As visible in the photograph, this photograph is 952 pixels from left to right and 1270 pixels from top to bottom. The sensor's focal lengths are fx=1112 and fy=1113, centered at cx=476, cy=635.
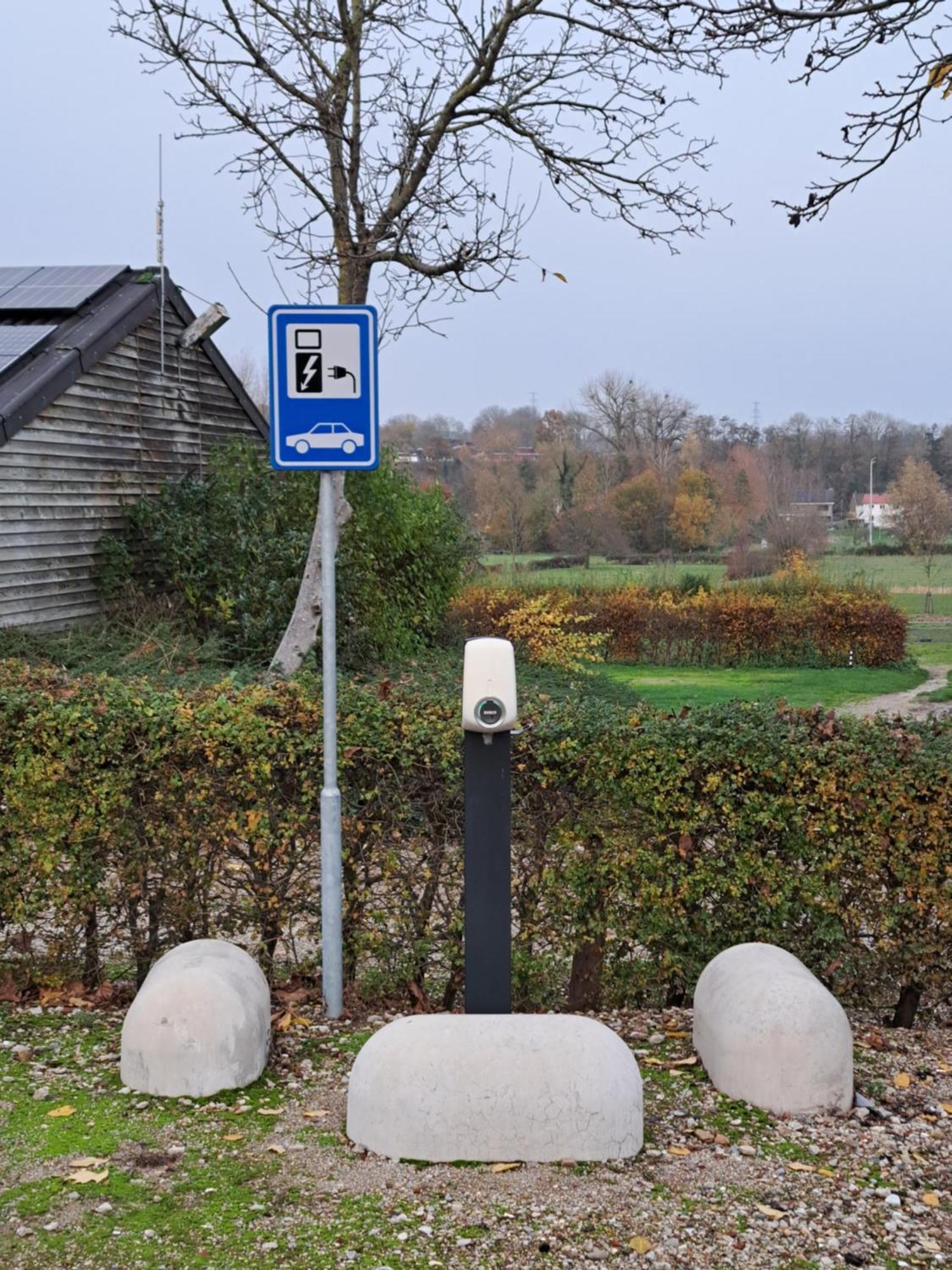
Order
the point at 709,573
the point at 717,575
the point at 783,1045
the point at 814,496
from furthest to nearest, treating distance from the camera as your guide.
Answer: the point at 814,496 < the point at 717,575 < the point at 709,573 < the point at 783,1045

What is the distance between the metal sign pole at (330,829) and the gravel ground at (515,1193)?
0.52 metres

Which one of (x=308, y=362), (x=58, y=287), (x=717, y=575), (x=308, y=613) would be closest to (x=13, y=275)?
(x=58, y=287)

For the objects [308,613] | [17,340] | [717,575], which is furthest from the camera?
[717,575]

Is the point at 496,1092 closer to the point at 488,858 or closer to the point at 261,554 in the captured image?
the point at 488,858

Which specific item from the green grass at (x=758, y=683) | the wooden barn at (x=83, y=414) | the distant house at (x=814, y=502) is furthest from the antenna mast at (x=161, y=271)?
the distant house at (x=814, y=502)

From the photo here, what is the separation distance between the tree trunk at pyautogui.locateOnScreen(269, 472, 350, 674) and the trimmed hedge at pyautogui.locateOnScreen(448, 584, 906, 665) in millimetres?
9095

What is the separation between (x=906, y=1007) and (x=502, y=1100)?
213cm

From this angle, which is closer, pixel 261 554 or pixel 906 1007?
pixel 906 1007

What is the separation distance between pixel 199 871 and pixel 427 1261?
2.19 metres

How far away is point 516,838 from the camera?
4.53 metres

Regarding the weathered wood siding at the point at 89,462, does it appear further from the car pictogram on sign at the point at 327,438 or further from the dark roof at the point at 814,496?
the dark roof at the point at 814,496

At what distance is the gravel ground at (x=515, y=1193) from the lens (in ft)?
9.70

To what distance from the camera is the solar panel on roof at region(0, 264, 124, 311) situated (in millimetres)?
13656

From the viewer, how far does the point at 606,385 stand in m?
38.9
